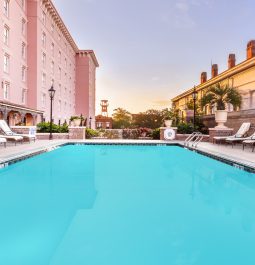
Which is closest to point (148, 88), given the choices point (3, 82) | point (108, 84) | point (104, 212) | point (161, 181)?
point (108, 84)

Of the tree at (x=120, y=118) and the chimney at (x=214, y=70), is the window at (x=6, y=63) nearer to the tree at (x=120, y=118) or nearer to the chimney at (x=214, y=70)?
the chimney at (x=214, y=70)

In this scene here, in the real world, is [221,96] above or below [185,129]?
above

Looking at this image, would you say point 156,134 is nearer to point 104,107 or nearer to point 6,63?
point 6,63

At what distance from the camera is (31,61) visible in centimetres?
2969

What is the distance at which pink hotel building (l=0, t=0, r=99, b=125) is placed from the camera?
24.6m

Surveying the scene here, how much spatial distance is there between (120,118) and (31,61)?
161 feet

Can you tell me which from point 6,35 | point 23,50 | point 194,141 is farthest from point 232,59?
point 6,35

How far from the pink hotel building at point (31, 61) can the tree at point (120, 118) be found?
30.5 meters

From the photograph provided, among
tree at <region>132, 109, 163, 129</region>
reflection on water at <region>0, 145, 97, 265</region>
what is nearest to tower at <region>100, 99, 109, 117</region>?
tree at <region>132, 109, 163, 129</region>

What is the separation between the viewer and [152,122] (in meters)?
35.8

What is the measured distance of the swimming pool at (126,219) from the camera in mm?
2938

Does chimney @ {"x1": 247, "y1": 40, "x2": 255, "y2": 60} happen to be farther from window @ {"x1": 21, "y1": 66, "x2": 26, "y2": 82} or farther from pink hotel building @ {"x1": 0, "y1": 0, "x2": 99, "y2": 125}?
window @ {"x1": 21, "y1": 66, "x2": 26, "y2": 82}

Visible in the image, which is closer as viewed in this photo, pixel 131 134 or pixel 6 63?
pixel 6 63

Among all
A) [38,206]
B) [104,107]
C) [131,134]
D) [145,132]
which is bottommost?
[38,206]
